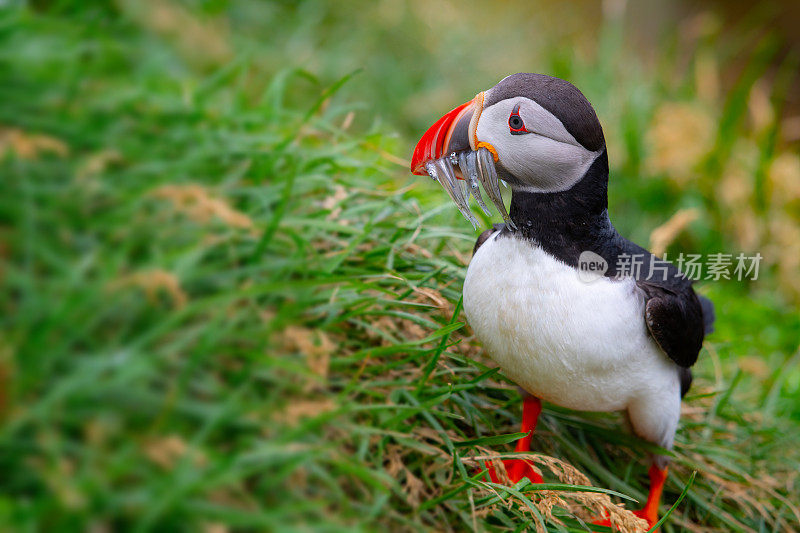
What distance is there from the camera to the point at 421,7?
5.78 metres

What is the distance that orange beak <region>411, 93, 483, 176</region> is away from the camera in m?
1.67

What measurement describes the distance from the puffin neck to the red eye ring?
0.18 meters

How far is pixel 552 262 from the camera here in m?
1.70

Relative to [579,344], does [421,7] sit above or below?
above

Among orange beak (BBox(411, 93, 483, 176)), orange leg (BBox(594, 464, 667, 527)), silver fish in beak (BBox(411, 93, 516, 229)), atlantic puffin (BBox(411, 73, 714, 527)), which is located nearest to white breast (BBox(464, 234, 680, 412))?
atlantic puffin (BBox(411, 73, 714, 527))

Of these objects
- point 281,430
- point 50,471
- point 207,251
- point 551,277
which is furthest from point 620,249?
point 50,471

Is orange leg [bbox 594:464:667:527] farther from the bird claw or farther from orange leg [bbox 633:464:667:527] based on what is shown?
the bird claw

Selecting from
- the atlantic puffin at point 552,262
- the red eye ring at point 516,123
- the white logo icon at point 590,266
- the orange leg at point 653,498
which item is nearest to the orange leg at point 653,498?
the orange leg at point 653,498

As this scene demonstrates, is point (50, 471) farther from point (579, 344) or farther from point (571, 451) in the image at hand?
point (571, 451)

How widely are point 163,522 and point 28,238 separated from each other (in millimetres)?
809

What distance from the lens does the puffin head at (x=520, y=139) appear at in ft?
5.30

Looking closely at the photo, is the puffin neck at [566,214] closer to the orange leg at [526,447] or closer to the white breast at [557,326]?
the white breast at [557,326]

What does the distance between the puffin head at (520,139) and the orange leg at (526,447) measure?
625 mm

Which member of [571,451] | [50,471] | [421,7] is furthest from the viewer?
[421,7]
